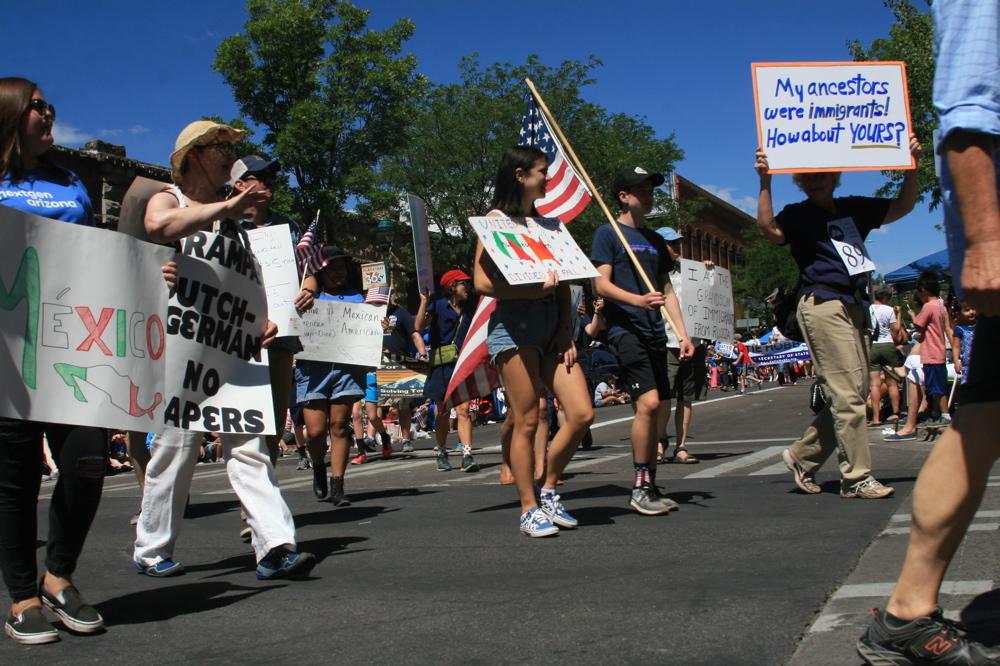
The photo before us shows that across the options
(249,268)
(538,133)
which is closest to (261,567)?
(249,268)

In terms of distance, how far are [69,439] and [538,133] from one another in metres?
4.32

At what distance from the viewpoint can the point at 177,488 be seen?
4.31m

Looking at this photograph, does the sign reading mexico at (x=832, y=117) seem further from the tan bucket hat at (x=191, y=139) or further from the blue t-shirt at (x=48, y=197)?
the blue t-shirt at (x=48, y=197)

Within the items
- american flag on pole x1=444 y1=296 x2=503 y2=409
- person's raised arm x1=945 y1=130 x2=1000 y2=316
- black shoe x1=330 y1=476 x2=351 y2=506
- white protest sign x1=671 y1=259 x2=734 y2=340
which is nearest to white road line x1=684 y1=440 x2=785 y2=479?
white protest sign x1=671 y1=259 x2=734 y2=340

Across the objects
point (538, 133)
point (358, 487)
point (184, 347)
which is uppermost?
point (538, 133)

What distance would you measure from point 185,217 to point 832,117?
Result: 12.7 ft

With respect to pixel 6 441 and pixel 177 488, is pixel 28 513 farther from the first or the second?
pixel 177 488

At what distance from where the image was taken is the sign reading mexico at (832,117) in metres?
5.68

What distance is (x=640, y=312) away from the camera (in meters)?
5.55

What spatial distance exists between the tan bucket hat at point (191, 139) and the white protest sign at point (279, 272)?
1073mm

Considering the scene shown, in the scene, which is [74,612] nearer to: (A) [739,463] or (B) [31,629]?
(B) [31,629]

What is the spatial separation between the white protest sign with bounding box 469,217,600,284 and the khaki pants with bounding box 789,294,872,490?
52.5 inches

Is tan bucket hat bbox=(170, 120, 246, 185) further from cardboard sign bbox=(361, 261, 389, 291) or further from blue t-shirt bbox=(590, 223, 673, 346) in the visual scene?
cardboard sign bbox=(361, 261, 389, 291)

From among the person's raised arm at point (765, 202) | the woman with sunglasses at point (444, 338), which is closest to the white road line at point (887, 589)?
the person's raised arm at point (765, 202)
